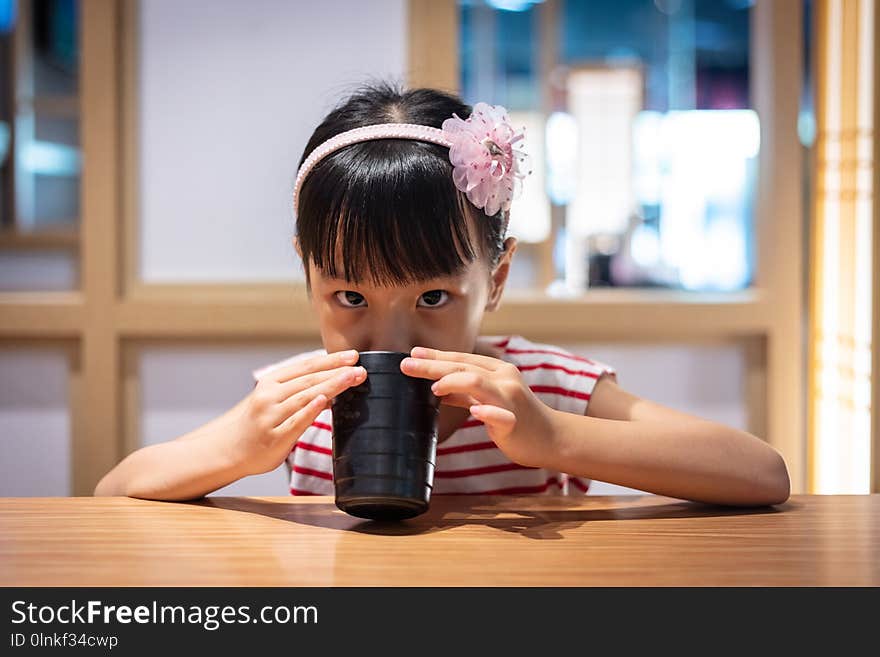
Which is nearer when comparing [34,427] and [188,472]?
[188,472]

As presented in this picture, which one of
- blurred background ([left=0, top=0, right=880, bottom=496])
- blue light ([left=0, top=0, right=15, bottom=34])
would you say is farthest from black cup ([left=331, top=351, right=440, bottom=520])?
blue light ([left=0, top=0, right=15, bottom=34])

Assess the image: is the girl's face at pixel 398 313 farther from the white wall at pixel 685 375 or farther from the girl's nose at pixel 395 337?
the white wall at pixel 685 375

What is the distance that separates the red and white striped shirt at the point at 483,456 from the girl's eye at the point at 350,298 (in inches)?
10.6

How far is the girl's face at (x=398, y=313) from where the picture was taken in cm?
89

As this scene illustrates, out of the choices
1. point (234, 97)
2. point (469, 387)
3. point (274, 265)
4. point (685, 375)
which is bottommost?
point (685, 375)

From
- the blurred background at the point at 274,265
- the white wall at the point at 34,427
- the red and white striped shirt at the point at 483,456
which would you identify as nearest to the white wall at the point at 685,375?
the blurred background at the point at 274,265

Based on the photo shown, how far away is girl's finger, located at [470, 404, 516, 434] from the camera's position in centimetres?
74

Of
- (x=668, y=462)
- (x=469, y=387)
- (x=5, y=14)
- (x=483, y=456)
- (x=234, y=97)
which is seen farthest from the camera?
(x=5, y=14)

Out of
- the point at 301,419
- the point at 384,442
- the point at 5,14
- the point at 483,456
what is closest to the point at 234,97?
the point at 483,456

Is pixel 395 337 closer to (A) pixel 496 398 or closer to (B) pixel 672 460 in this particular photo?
(A) pixel 496 398

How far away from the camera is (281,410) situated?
807 mm

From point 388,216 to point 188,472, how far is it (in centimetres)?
33

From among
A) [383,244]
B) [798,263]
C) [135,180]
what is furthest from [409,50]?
[383,244]
